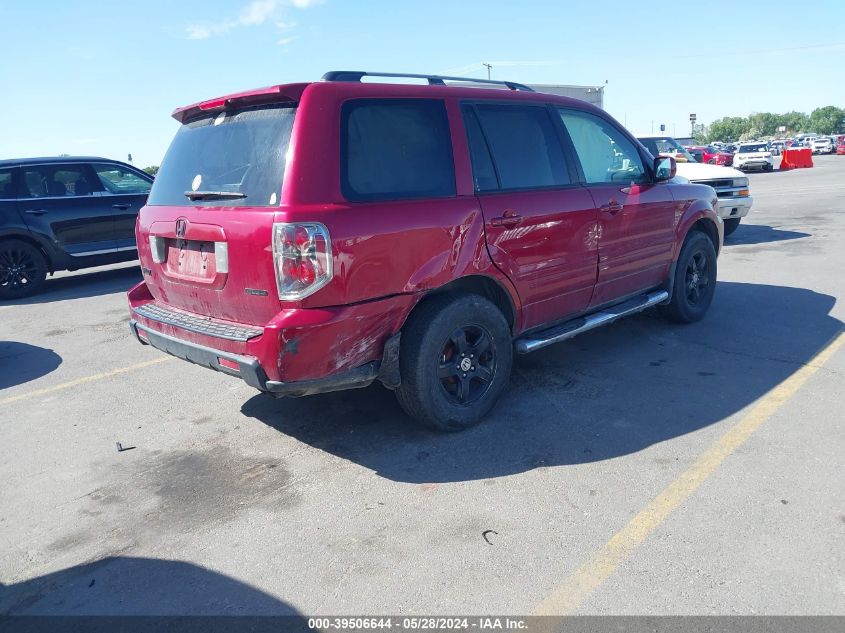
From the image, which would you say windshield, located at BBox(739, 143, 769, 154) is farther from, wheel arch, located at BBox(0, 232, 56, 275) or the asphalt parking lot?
wheel arch, located at BBox(0, 232, 56, 275)

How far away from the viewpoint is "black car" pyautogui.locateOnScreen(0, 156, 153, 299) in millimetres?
9047

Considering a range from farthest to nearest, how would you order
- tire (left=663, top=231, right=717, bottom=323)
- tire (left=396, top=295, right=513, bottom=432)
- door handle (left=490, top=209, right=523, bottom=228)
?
1. tire (left=663, top=231, right=717, bottom=323)
2. door handle (left=490, top=209, right=523, bottom=228)
3. tire (left=396, top=295, right=513, bottom=432)

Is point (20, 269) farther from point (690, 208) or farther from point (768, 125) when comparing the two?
point (768, 125)

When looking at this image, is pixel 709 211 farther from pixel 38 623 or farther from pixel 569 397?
pixel 38 623

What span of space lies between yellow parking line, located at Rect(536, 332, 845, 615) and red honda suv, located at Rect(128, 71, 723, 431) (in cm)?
123

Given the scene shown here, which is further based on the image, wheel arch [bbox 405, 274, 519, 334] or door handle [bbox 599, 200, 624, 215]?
door handle [bbox 599, 200, 624, 215]

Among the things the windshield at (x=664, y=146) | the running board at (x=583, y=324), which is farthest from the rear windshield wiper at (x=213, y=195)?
the windshield at (x=664, y=146)

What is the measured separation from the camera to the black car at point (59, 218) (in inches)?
356

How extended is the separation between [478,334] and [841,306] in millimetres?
4616

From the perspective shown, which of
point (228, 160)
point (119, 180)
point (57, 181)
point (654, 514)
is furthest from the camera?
point (119, 180)

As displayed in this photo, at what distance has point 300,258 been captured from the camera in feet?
10.5

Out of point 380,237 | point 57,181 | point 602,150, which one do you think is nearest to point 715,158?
point 57,181

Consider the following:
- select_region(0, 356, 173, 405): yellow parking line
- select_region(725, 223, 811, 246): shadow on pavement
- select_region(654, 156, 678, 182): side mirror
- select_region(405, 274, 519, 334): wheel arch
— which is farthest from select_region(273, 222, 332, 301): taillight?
select_region(725, 223, 811, 246): shadow on pavement

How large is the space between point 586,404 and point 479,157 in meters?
1.76
